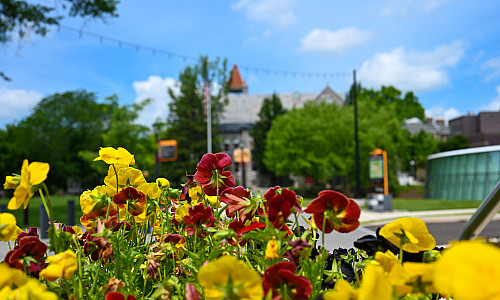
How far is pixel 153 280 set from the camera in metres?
1.20

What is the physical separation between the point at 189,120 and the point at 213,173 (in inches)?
1756

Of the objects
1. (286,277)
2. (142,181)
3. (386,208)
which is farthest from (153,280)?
(386,208)

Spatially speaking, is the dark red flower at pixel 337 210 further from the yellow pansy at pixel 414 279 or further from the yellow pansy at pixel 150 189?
the yellow pansy at pixel 150 189

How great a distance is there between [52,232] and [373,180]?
62.4 feet

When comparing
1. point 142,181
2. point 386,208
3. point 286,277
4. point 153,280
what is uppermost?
point 142,181

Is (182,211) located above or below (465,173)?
above

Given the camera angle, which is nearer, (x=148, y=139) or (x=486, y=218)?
(x=486, y=218)

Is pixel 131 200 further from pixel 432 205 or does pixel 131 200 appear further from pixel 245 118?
pixel 245 118

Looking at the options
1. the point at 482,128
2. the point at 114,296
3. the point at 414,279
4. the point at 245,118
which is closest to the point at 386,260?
the point at 414,279

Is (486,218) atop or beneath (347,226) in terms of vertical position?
beneath

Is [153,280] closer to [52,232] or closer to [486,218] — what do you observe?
[52,232]

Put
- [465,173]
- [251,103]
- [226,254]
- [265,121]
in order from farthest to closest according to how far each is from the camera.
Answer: [251,103], [265,121], [465,173], [226,254]

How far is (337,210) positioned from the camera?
951 millimetres

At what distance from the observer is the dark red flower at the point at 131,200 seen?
1168 mm
